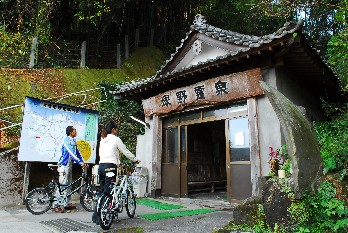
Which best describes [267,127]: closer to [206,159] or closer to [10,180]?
[206,159]

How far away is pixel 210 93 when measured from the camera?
9109mm

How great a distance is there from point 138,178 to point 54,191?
140 inches

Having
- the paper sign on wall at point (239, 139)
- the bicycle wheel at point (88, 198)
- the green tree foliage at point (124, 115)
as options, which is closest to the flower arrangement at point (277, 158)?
the paper sign on wall at point (239, 139)

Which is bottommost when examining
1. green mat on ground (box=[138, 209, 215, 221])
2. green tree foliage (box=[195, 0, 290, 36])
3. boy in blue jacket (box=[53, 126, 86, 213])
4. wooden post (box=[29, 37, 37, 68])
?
green mat on ground (box=[138, 209, 215, 221])

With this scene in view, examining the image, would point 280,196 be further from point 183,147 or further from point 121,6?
point 121,6

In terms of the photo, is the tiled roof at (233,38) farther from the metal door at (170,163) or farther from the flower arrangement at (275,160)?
the flower arrangement at (275,160)

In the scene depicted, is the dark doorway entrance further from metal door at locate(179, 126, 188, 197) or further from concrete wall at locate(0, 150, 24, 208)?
concrete wall at locate(0, 150, 24, 208)

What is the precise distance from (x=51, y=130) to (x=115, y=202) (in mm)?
→ 4209

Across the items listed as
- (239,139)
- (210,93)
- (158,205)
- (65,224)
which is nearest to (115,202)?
(65,224)

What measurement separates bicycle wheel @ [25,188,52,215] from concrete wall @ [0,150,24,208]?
5.43 feet

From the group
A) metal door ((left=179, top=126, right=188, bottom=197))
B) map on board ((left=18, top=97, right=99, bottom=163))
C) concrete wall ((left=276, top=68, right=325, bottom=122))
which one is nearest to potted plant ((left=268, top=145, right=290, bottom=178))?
concrete wall ((left=276, top=68, right=325, bottom=122))

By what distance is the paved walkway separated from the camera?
17.8 feet

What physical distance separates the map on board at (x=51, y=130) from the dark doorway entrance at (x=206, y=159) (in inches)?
166

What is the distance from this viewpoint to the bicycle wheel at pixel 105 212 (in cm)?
524
